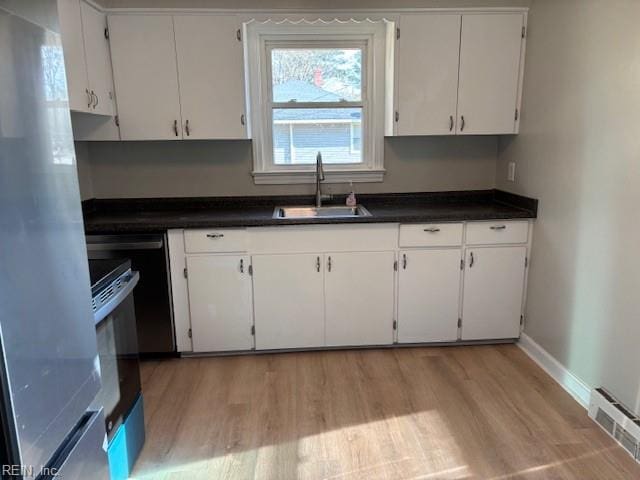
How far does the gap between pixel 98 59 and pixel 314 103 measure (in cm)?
134

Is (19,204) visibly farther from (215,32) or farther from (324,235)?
(215,32)

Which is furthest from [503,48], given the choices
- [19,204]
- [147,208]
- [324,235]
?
[19,204]

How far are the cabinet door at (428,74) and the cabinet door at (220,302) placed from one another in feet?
4.53

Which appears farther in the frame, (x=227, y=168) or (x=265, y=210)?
(x=227, y=168)

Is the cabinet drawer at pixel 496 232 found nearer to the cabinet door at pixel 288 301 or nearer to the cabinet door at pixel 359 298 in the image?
the cabinet door at pixel 359 298

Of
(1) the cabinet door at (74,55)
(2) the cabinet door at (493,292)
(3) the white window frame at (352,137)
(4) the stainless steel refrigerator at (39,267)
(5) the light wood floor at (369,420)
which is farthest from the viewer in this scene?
(3) the white window frame at (352,137)

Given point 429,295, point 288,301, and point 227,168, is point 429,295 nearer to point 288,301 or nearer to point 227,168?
point 288,301

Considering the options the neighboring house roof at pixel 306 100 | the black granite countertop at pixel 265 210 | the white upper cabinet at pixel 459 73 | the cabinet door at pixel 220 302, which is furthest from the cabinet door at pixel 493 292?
the cabinet door at pixel 220 302

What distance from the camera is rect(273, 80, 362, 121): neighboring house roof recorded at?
3.09 meters

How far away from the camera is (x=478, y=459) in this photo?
76.2 inches

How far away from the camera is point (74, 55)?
229 cm

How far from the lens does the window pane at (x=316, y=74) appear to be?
3055 mm

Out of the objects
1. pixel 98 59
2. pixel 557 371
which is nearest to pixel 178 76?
pixel 98 59

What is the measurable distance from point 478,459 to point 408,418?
38 centimetres
